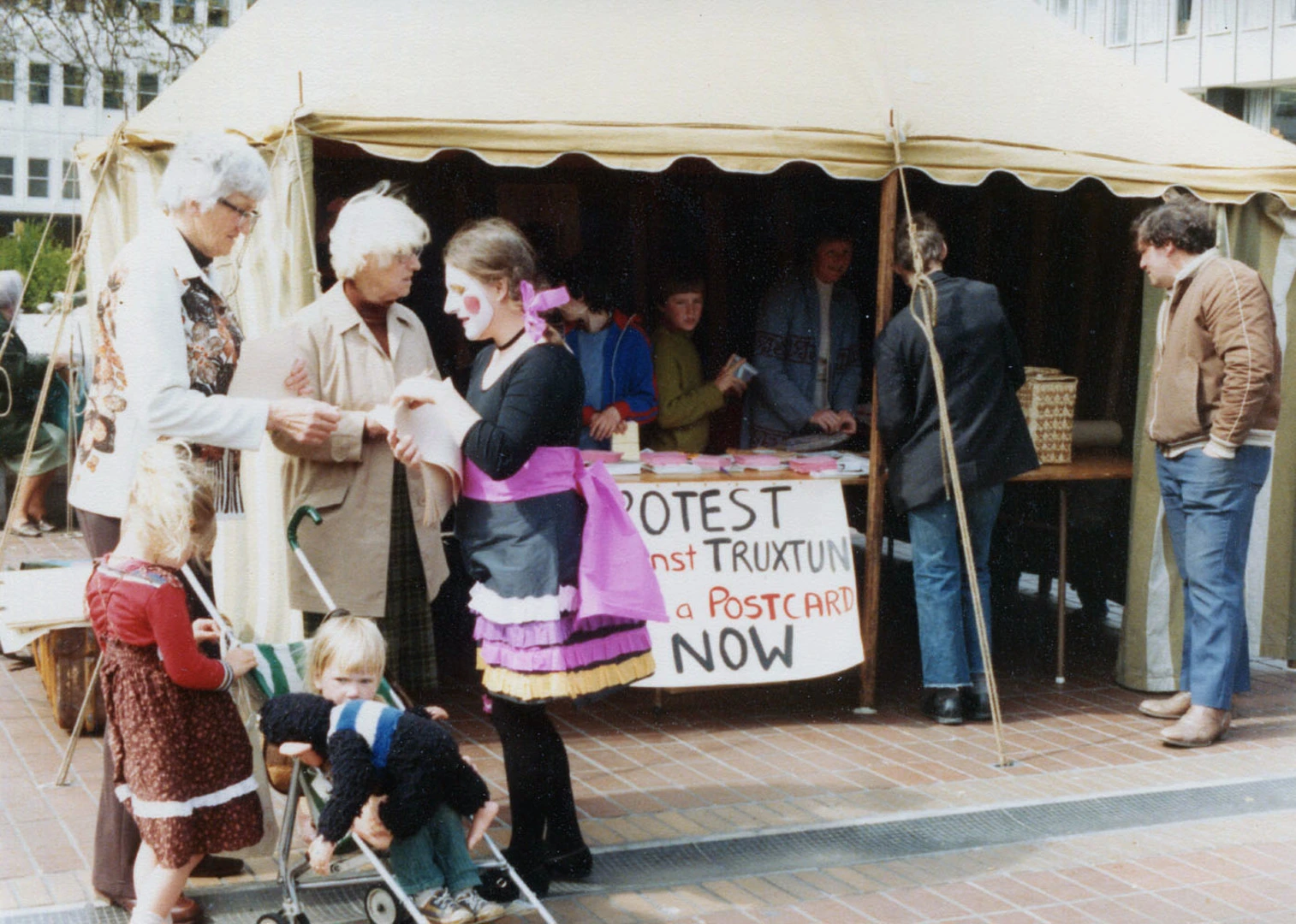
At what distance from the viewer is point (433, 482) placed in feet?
13.1

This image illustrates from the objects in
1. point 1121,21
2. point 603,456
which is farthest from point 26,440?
point 1121,21

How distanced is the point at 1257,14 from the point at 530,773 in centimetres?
2877

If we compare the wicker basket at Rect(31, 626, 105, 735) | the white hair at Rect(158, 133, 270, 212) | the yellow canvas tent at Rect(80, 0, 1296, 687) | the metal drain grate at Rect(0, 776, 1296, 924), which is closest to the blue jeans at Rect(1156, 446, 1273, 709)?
the metal drain grate at Rect(0, 776, 1296, 924)

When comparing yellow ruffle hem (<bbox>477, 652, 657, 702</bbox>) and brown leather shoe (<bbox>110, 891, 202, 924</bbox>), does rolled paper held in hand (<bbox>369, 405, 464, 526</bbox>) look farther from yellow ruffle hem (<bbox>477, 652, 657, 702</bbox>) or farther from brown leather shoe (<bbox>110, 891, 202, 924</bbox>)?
brown leather shoe (<bbox>110, 891, 202, 924</bbox>)

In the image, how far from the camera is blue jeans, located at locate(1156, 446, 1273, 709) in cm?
592

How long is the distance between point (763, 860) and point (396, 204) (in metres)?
2.31

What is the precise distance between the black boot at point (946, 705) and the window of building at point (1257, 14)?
1015 inches

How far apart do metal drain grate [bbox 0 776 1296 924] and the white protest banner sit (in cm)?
130

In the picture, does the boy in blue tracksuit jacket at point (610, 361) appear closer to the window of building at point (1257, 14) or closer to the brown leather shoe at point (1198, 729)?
the brown leather shoe at point (1198, 729)

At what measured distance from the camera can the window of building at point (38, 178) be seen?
6012cm

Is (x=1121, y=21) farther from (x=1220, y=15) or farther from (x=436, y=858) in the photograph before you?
(x=436, y=858)

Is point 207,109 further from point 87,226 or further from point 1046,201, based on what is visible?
point 1046,201

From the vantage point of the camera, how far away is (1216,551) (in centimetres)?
596

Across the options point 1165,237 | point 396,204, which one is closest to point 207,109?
point 396,204
